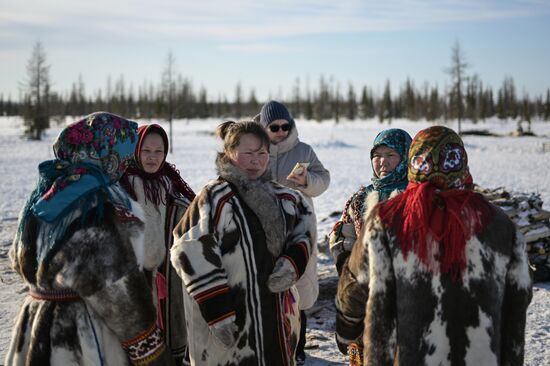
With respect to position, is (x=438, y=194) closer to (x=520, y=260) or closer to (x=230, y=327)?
(x=520, y=260)

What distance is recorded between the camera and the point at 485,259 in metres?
2.18

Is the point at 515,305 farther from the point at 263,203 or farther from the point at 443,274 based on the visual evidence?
the point at 263,203

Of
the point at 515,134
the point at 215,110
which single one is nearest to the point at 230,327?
the point at 515,134

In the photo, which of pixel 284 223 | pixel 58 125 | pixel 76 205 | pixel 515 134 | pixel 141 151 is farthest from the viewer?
pixel 58 125

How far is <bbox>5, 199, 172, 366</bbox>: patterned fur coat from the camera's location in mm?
2133

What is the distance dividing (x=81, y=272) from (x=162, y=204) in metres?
1.58

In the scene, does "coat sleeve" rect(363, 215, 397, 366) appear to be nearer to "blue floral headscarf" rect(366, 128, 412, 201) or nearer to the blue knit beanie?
"blue floral headscarf" rect(366, 128, 412, 201)

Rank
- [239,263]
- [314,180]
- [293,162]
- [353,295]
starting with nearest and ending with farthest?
[353,295] → [239,263] → [314,180] → [293,162]

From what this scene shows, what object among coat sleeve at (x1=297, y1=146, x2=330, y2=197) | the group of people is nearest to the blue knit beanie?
coat sleeve at (x1=297, y1=146, x2=330, y2=197)

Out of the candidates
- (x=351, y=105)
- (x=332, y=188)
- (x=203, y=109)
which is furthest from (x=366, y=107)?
(x=332, y=188)

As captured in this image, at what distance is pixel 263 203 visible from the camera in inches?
107

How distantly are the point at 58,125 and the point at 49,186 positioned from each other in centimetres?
5950

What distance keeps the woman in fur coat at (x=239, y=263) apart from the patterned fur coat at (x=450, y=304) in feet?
1.89

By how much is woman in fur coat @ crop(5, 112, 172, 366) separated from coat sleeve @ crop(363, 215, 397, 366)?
0.89 meters
